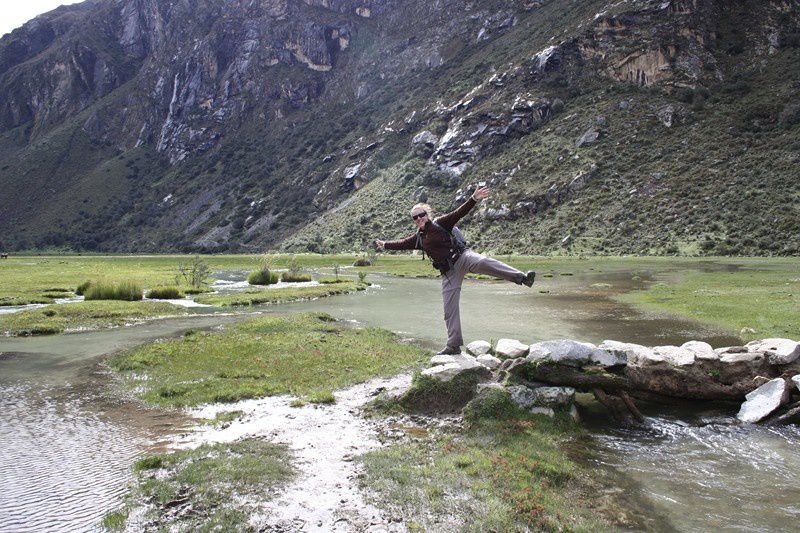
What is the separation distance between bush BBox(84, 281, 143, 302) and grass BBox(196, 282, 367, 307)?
14.1ft

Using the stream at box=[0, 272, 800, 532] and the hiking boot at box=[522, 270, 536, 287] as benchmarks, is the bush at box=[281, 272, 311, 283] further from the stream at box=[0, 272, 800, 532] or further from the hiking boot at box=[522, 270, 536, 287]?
the hiking boot at box=[522, 270, 536, 287]

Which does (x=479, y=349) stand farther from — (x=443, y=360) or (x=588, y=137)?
(x=588, y=137)

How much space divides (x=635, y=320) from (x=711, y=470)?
1741 centimetres

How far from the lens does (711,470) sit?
802 cm

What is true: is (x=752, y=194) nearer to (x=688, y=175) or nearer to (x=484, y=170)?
(x=688, y=175)

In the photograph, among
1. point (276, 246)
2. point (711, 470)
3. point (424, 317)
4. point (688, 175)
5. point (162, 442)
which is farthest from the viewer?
point (276, 246)

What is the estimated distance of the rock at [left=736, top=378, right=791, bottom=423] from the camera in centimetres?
998

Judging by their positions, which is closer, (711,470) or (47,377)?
(711,470)

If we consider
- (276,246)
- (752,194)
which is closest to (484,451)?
(752,194)

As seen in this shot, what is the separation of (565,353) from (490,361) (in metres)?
1.90

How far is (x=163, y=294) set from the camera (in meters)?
37.8

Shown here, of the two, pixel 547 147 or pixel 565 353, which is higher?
pixel 547 147

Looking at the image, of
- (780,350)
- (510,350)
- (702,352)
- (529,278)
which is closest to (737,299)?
(780,350)

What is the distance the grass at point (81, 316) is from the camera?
23.3 meters
